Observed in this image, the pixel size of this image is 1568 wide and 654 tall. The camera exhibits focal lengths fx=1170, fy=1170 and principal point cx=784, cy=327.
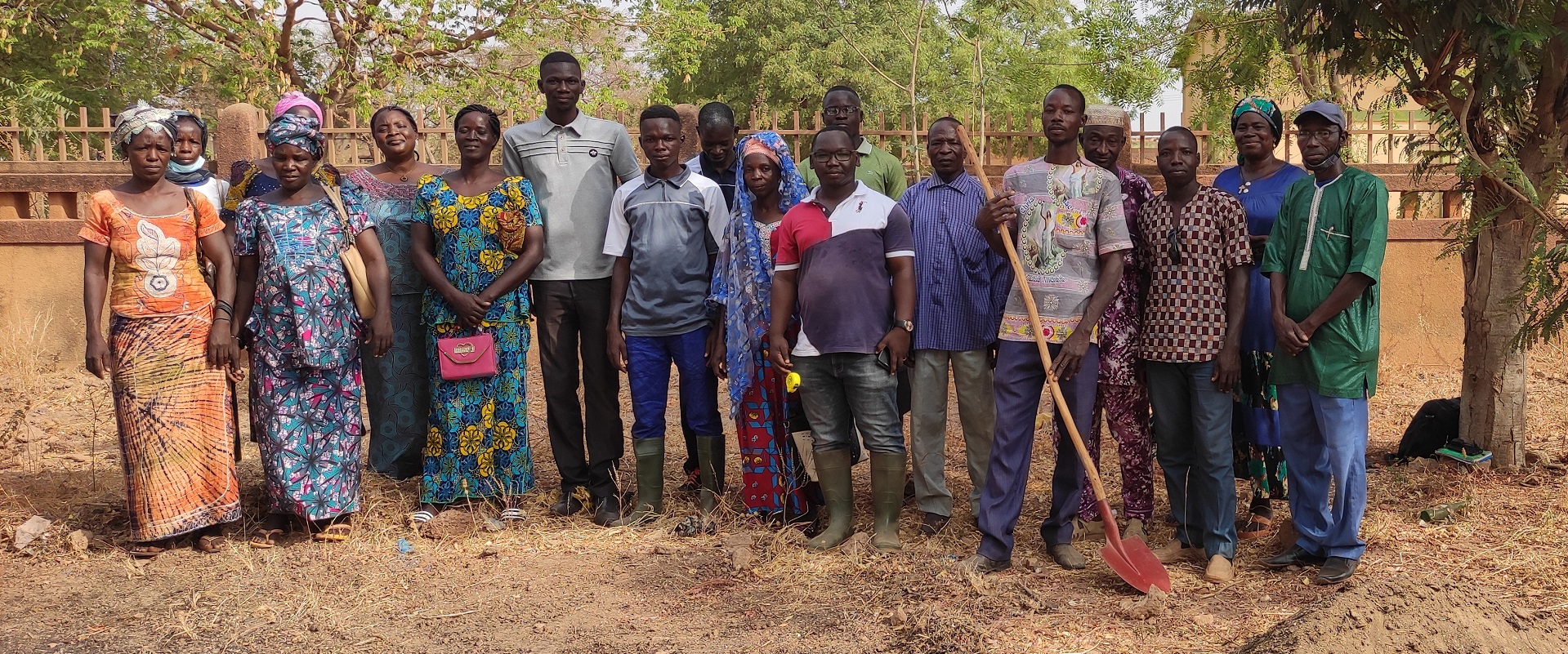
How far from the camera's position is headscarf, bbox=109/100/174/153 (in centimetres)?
464

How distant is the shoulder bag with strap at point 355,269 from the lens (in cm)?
490

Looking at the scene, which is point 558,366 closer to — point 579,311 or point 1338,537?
point 579,311

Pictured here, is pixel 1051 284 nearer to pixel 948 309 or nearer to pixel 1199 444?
pixel 948 309

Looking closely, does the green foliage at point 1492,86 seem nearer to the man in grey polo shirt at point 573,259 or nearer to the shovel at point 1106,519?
the shovel at point 1106,519

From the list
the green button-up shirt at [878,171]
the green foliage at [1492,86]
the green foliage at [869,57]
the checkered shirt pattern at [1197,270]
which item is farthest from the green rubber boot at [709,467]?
the green foliage at [869,57]

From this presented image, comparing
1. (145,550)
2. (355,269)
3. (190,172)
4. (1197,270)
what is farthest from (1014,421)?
(190,172)

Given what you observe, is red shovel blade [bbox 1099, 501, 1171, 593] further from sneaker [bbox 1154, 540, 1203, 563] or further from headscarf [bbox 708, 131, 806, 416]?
headscarf [bbox 708, 131, 806, 416]

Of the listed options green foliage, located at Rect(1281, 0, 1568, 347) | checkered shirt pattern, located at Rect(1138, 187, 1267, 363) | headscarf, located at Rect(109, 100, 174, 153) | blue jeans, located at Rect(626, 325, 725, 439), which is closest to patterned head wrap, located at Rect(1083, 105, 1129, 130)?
checkered shirt pattern, located at Rect(1138, 187, 1267, 363)

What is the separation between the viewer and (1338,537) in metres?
4.18

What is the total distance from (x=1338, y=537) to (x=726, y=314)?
2.45m

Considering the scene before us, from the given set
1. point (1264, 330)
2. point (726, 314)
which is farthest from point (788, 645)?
point (1264, 330)

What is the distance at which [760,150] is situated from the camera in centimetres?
466

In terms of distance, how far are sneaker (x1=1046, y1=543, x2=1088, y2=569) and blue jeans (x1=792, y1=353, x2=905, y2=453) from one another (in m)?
0.71

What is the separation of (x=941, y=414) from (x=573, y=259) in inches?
68.1
